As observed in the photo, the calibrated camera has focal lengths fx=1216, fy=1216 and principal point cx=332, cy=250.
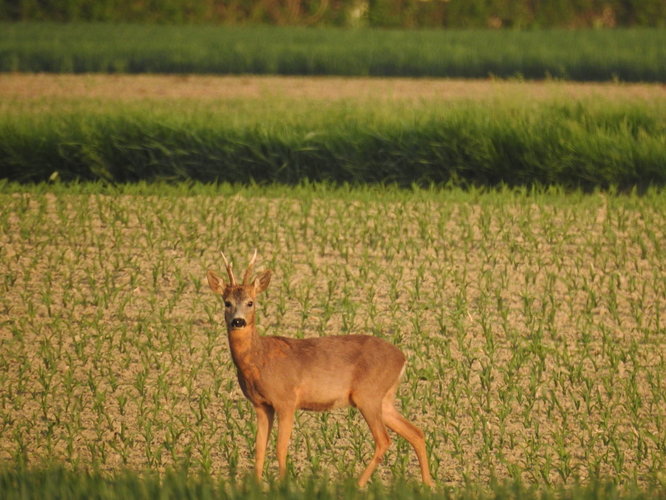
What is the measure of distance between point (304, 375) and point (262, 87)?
54.6 feet

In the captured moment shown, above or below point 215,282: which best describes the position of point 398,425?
below

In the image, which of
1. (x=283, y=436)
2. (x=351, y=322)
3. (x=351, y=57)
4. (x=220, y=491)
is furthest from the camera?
(x=351, y=57)

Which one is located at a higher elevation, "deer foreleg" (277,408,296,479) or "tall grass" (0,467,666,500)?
"tall grass" (0,467,666,500)

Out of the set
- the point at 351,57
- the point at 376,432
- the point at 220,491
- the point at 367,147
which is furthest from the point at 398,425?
the point at 351,57

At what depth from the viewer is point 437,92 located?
2055 centimetres

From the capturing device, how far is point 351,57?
24.5m

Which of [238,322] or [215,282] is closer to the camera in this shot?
[238,322]

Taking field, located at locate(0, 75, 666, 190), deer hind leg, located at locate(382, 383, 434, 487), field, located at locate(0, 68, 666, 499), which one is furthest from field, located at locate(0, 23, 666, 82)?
deer hind leg, located at locate(382, 383, 434, 487)

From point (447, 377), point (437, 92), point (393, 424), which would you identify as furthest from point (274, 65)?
point (393, 424)

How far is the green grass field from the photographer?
21.0ft

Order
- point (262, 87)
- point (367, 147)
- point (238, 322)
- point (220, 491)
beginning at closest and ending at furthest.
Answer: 1. point (220, 491)
2. point (238, 322)
3. point (367, 147)
4. point (262, 87)

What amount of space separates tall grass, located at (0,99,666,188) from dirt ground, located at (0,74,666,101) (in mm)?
5429

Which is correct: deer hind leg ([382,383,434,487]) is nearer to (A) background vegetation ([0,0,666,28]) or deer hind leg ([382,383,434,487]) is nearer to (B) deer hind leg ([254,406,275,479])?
(B) deer hind leg ([254,406,275,479])

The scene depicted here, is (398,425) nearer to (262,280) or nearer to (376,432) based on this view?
(376,432)
